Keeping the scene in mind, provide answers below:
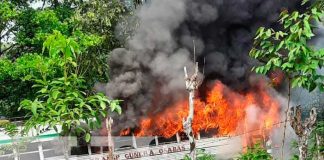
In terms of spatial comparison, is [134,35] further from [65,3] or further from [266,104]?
[266,104]

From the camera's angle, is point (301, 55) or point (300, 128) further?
point (300, 128)

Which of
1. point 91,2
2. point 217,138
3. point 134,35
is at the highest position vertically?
point 91,2

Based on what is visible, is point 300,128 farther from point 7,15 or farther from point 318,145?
point 7,15

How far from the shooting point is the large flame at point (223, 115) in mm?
18172

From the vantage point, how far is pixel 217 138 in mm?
18156

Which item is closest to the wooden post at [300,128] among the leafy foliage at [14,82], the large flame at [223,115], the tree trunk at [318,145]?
the tree trunk at [318,145]

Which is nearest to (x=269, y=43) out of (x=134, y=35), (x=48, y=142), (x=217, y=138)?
(x=48, y=142)

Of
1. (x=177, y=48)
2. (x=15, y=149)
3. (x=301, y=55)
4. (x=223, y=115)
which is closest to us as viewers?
(x=301, y=55)

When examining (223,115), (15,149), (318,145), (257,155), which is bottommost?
(257,155)

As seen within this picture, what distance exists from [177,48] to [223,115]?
150 inches

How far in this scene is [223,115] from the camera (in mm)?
18703

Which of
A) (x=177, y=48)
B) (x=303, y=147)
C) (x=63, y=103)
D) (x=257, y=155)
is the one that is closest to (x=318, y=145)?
(x=257, y=155)

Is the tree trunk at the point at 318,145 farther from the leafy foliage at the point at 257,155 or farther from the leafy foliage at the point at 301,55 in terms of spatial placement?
the leafy foliage at the point at 301,55

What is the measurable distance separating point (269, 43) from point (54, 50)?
2.73 metres
